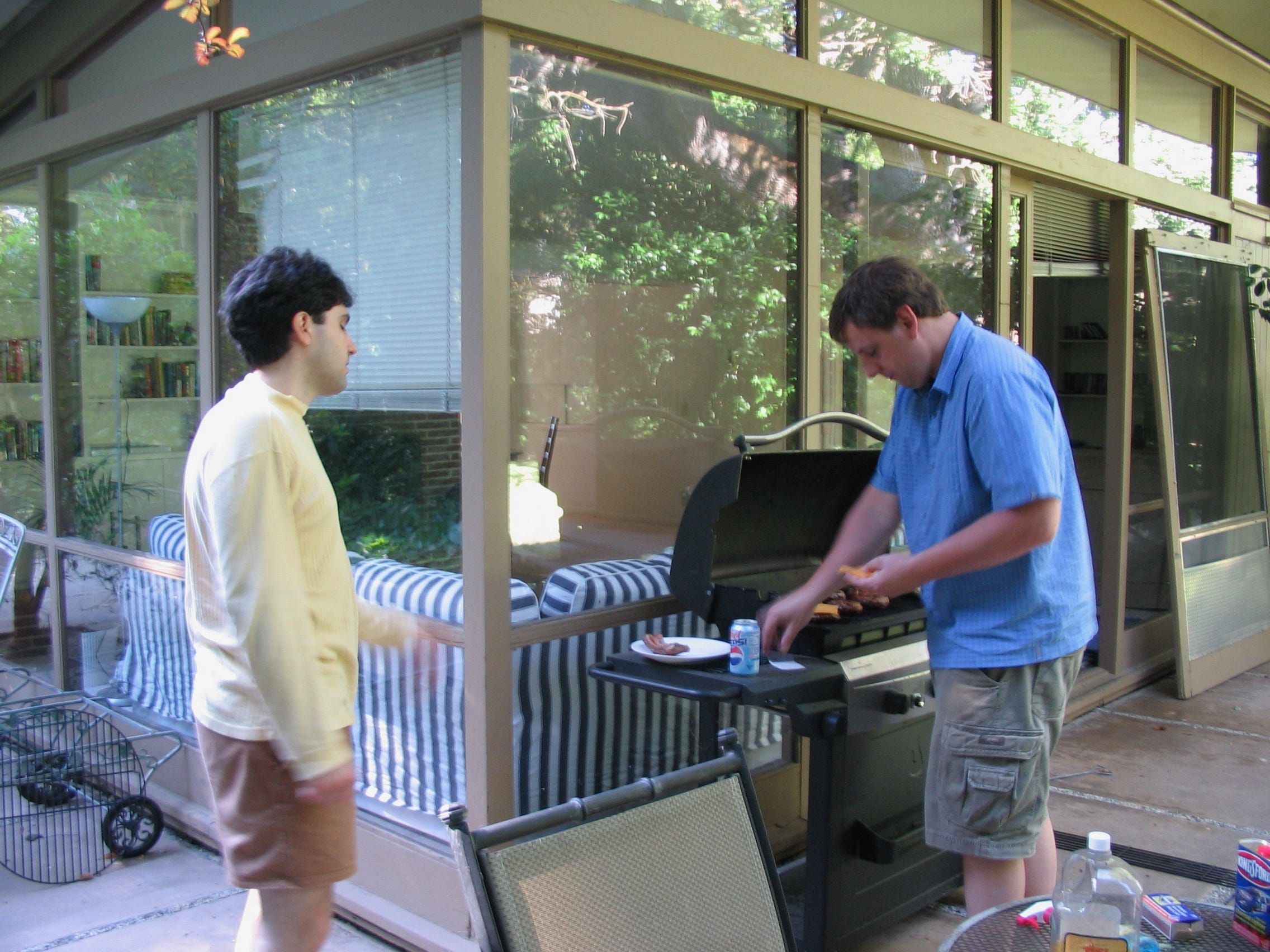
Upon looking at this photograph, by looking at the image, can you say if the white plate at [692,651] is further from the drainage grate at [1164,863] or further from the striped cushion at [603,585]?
the drainage grate at [1164,863]

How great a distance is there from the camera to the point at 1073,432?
760cm

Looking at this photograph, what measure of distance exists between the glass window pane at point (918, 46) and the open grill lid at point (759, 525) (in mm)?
1494

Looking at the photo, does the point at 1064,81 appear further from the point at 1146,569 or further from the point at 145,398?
the point at 145,398

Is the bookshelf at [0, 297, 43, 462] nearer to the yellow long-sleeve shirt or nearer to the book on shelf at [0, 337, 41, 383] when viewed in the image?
the book on shelf at [0, 337, 41, 383]

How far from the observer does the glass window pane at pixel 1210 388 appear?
5.97 meters

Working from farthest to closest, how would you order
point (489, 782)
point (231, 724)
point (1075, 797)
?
point (1075, 797), point (489, 782), point (231, 724)

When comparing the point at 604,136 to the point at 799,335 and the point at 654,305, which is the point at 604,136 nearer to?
the point at 654,305

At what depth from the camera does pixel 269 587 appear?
6.48ft

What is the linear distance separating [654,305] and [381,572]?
1261 millimetres

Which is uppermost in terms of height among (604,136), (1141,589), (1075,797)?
(604,136)

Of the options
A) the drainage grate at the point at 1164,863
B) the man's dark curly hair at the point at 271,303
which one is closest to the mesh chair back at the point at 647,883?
the man's dark curly hair at the point at 271,303

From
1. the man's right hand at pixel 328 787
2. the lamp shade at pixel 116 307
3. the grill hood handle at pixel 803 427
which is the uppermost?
Result: the lamp shade at pixel 116 307

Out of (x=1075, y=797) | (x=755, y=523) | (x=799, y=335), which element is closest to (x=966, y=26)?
(x=799, y=335)

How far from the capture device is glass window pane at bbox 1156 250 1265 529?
5.97 m
